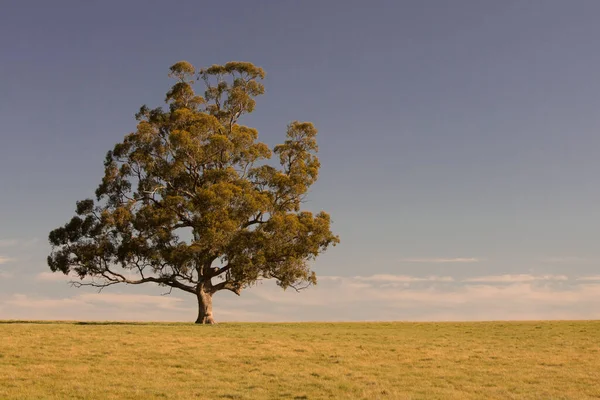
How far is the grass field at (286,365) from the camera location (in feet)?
72.8

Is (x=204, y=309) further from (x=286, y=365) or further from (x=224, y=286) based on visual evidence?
(x=286, y=365)

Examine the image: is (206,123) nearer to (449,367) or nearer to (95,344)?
(95,344)

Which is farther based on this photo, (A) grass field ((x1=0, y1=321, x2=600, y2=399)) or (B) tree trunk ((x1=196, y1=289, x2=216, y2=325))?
(B) tree trunk ((x1=196, y1=289, x2=216, y2=325))

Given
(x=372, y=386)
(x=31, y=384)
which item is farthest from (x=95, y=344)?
(x=372, y=386)

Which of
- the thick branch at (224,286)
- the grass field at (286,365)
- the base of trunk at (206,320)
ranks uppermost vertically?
the thick branch at (224,286)

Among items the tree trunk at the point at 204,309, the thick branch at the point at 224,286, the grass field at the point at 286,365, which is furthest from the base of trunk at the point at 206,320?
the grass field at the point at 286,365

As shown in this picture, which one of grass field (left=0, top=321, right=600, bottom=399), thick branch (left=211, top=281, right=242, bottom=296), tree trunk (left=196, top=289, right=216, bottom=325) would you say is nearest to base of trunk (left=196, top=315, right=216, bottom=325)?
tree trunk (left=196, top=289, right=216, bottom=325)

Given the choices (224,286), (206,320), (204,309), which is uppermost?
(224,286)

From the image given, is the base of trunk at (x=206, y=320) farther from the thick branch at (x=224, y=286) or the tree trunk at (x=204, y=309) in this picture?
the thick branch at (x=224, y=286)

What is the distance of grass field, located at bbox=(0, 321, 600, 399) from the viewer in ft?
72.8

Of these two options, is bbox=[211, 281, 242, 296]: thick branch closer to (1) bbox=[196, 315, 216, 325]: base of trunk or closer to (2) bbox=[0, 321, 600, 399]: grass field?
(1) bbox=[196, 315, 216, 325]: base of trunk

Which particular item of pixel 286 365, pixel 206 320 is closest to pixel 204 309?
pixel 206 320

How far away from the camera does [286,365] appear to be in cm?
2786

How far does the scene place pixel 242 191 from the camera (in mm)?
51188
